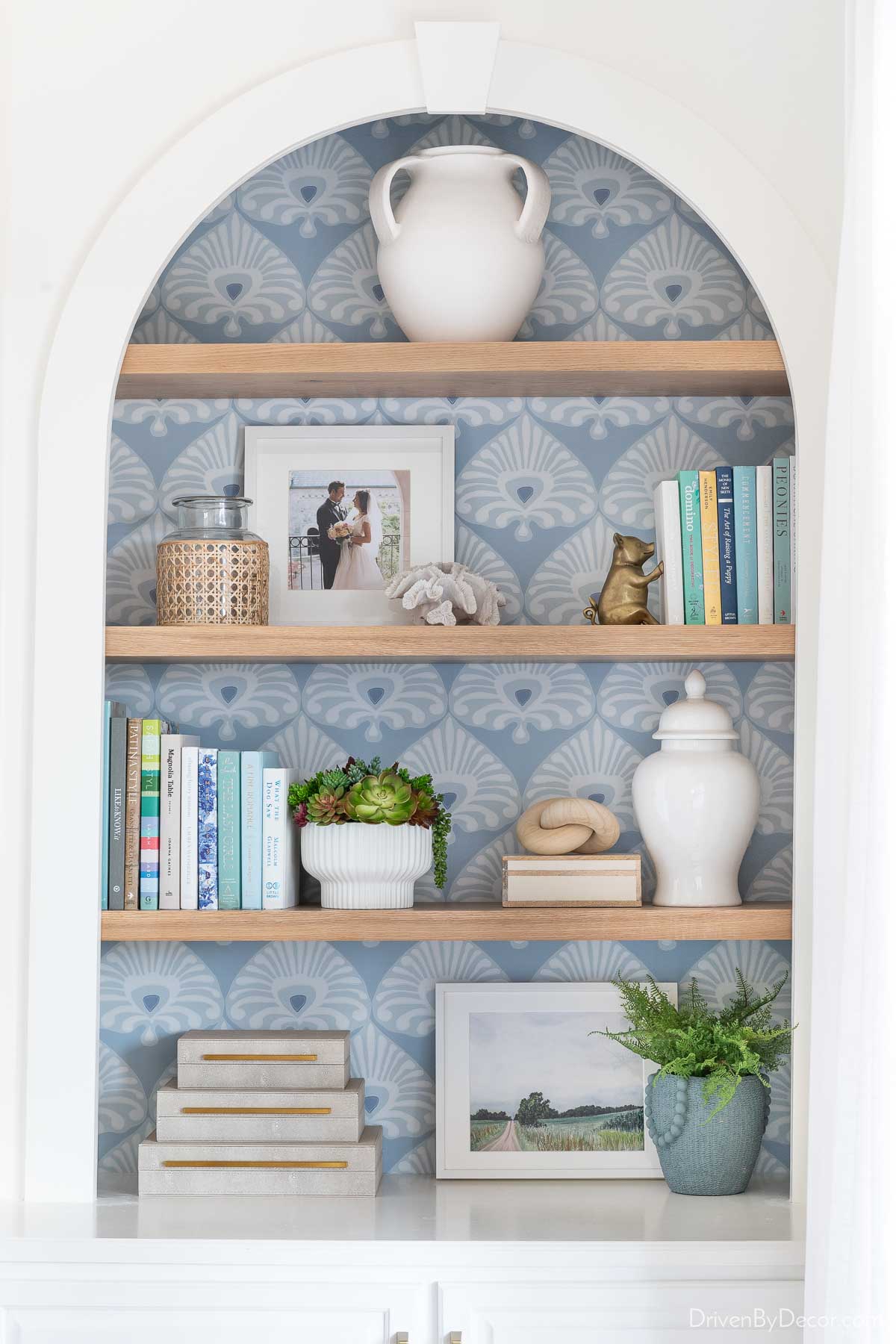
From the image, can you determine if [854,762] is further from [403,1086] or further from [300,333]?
[300,333]

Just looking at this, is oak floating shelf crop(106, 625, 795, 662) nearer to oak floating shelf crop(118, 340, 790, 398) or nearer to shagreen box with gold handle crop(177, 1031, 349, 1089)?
oak floating shelf crop(118, 340, 790, 398)

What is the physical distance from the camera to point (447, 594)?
1780 mm

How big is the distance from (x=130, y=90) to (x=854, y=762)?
1.37 m

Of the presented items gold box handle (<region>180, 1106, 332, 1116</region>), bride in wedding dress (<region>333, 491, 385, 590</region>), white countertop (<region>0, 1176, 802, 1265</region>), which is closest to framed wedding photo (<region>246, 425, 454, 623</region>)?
bride in wedding dress (<region>333, 491, 385, 590</region>)

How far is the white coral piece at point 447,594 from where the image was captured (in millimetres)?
1766

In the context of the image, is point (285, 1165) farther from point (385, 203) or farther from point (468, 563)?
point (385, 203)

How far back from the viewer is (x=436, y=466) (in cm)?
195

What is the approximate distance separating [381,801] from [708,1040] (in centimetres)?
56

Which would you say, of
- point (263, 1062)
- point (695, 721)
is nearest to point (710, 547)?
point (695, 721)

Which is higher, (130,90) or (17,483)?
(130,90)

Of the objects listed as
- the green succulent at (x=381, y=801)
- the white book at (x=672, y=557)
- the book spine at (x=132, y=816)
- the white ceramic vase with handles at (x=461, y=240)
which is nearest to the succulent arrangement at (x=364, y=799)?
the green succulent at (x=381, y=801)

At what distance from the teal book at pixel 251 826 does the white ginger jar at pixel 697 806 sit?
21.9 inches

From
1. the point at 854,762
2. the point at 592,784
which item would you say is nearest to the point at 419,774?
the point at 592,784

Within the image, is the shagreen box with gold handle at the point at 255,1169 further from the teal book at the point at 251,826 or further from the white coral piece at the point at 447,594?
the white coral piece at the point at 447,594
